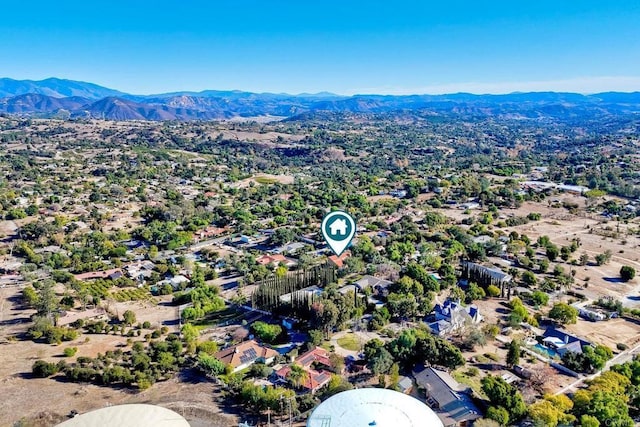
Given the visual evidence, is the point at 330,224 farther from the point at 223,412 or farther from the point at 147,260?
the point at 147,260

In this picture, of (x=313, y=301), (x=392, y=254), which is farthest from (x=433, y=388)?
(x=392, y=254)

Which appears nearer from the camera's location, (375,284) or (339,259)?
(375,284)

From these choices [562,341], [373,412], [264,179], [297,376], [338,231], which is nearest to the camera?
[373,412]

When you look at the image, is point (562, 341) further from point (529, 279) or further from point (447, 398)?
point (447, 398)

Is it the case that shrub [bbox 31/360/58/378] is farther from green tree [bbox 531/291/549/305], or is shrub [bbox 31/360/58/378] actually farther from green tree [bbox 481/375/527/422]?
green tree [bbox 531/291/549/305]

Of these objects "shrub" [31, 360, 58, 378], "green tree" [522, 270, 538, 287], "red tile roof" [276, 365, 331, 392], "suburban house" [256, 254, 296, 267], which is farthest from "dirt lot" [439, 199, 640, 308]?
"shrub" [31, 360, 58, 378]

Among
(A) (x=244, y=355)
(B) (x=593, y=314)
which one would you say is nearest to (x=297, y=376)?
(A) (x=244, y=355)
